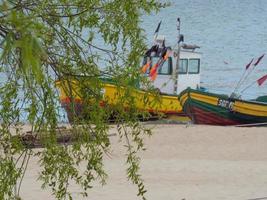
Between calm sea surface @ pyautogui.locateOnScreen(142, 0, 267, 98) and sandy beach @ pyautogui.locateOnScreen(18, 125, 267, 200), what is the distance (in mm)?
4253

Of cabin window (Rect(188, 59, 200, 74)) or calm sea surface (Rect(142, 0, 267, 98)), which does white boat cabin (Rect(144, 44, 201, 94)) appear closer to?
cabin window (Rect(188, 59, 200, 74))

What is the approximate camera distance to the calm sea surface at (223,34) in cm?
3409

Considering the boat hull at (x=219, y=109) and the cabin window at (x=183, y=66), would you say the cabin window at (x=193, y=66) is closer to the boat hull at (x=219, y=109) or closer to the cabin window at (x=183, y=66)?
the cabin window at (x=183, y=66)

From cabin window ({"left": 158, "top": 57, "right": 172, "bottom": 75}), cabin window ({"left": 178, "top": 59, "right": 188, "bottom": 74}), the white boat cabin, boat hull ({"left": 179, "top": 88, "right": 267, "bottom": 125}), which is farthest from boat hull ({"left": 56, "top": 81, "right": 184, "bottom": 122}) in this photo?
cabin window ({"left": 178, "top": 59, "right": 188, "bottom": 74})

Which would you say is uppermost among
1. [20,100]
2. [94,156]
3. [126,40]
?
[126,40]

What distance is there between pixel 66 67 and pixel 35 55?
6.33 ft

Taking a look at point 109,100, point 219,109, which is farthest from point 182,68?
point 109,100

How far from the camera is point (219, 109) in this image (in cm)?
1956

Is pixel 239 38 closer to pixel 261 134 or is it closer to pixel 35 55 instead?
pixel 261 134

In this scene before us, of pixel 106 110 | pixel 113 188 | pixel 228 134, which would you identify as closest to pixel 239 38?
pixel 228 134

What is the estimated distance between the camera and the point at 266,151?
14078 mm

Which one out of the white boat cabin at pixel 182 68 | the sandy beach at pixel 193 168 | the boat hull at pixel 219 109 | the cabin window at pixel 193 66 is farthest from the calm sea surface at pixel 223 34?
the sandy beach at pixel 193 168

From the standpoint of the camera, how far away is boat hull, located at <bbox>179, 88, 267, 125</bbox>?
62.8 ft

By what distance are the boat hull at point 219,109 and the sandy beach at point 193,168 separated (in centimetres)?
182
